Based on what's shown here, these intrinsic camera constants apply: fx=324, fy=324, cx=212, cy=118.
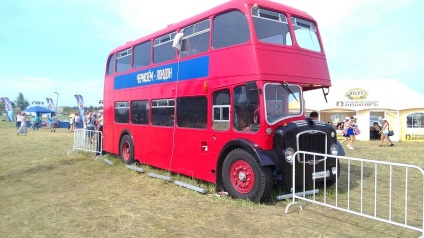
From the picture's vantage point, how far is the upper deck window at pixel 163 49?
26.8 feet

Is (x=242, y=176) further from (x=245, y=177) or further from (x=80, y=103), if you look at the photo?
(x=80, y=103)

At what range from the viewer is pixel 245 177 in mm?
→ 5965

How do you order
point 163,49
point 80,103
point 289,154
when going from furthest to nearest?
1. point 80,103
2. point 163,49
3. point 289,154

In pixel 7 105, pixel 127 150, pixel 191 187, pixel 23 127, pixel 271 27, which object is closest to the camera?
pixel 271 27

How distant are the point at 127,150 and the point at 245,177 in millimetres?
5567

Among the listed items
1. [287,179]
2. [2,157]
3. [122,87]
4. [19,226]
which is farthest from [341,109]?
[19,226]

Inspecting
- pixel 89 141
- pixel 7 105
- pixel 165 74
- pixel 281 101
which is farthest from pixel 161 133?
pixel 7 105

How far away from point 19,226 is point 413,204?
673cm

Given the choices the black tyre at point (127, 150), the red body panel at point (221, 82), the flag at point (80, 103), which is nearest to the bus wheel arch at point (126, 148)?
the black tyre at point (127, 150)

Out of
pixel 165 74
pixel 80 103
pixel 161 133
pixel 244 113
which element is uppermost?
pixel 80 103

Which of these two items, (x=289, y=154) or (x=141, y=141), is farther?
(x=141, y=141)

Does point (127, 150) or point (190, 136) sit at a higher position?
point (190, 136)

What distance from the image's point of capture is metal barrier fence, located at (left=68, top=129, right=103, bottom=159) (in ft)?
38.8

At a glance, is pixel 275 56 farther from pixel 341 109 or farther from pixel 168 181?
pixel 341 109
